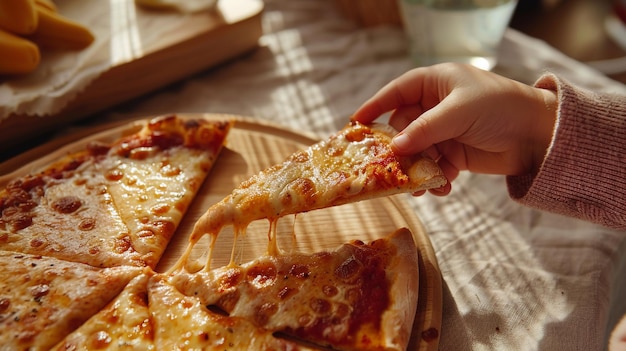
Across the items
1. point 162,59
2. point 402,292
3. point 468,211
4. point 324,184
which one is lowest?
point 468,211

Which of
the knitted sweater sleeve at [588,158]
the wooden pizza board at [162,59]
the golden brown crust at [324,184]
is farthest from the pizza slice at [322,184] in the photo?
the wooden pizza board at [162,59]

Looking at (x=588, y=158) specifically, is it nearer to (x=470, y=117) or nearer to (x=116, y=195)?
(x=470, y=117)

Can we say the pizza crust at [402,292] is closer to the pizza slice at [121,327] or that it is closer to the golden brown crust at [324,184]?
the golden brown crust at [324,184]

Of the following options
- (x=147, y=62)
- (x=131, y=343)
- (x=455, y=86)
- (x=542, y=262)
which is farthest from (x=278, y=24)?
(x=131, y=343)

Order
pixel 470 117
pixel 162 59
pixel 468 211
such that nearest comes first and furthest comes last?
1. pixel 470 117
2. pixel 468 211
3. pixel 162 59

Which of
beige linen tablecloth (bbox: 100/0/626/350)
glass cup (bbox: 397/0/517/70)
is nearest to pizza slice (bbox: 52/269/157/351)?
beige linen tablecloth (bbox: 100/0/626/350)

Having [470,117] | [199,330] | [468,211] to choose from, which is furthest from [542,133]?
[199,330]
